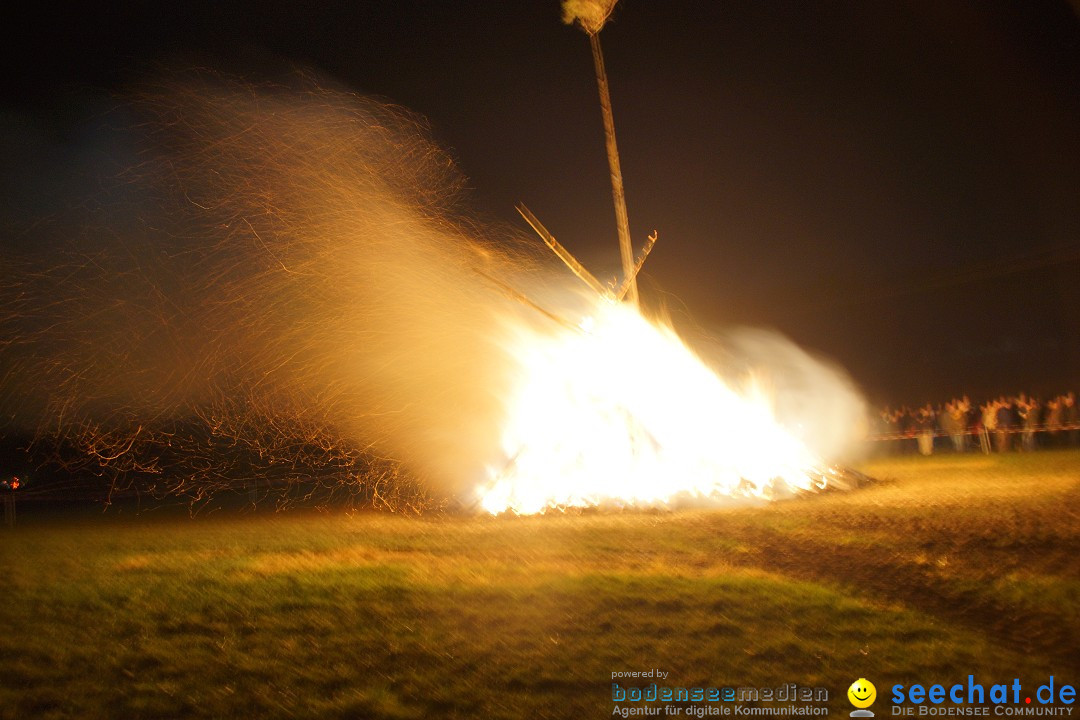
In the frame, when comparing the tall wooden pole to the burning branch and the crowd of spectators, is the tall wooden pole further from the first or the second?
the crowd of spectators

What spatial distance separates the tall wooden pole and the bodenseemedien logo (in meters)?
8.94

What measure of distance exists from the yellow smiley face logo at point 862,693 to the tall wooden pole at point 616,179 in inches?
352

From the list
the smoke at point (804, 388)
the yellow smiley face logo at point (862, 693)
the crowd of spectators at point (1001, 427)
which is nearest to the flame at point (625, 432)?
the smoke at point (804, 388)

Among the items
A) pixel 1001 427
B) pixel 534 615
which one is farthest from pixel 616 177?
pixel 1001 427

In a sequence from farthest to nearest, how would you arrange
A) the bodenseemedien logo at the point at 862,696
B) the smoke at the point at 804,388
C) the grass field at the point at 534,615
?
the smoke at the point at 804,388 → the grass field at the point at 534,615 → the bodenseemedien logo at the point at 862,696

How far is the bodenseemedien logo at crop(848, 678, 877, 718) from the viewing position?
4.00 meters

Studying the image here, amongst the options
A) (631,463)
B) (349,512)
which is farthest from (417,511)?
(631,463)

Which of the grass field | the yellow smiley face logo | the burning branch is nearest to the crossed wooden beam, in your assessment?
the burning branch

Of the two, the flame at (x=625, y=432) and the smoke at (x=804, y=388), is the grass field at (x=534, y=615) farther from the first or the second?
the smoke at (x=804, y=388)

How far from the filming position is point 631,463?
1211 cm

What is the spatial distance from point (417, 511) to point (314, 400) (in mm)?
2795

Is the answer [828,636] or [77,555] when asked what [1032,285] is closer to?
[828,636]

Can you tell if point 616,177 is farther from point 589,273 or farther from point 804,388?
point 804,388

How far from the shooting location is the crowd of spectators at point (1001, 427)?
58.2 feet
